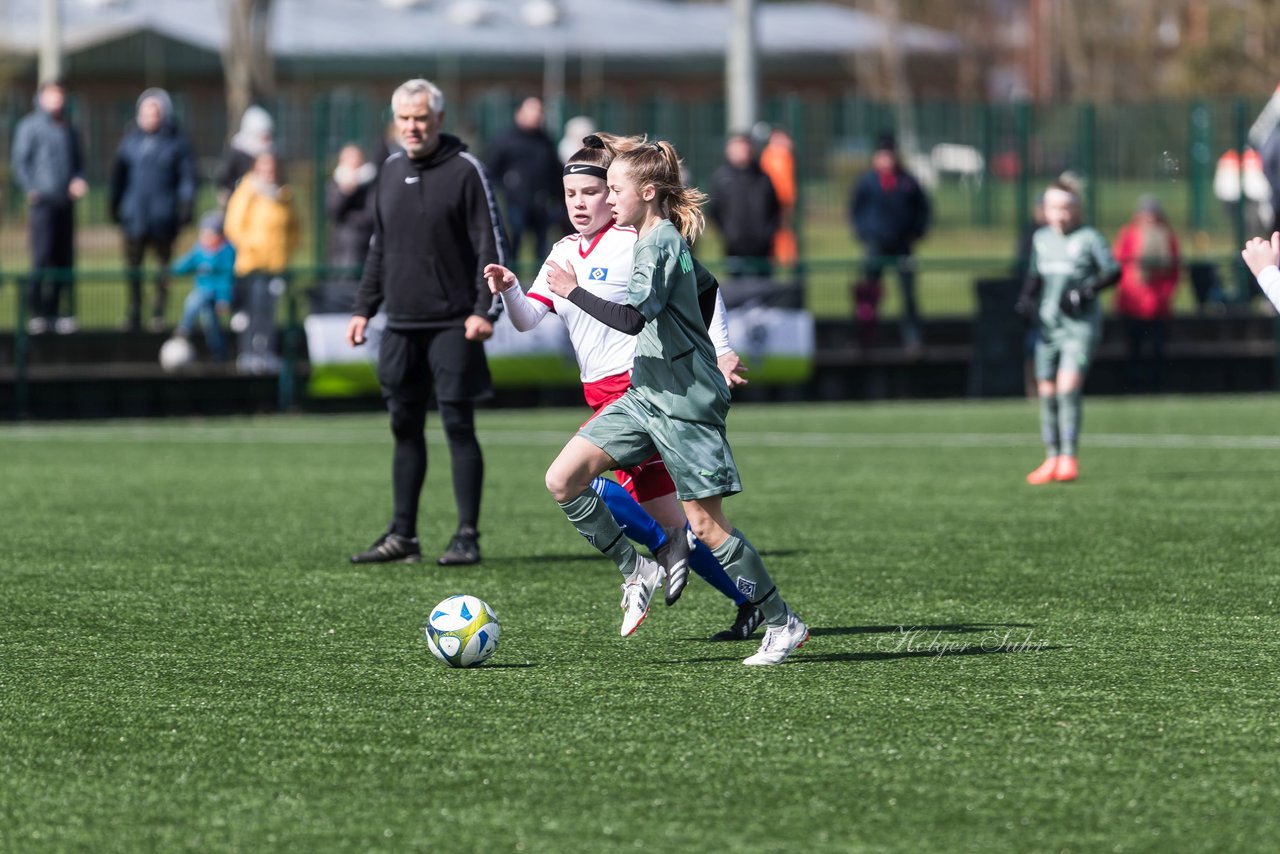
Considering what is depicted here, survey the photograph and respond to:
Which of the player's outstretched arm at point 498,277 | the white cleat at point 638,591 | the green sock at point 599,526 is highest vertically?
the player's outstretched arm at point 498,277

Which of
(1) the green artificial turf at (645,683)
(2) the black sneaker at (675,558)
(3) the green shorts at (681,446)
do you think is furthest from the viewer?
(2) the black sneaker at (675,558)

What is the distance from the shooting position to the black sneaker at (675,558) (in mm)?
7078

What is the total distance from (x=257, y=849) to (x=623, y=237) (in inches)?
125

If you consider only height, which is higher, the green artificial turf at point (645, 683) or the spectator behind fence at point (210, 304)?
the spectator behind fence at point (210, 304)

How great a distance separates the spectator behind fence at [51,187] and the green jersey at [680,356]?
11839mm

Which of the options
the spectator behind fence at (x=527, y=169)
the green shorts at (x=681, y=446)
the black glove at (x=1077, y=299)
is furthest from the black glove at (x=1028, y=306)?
the spectator behind fence at (x=527, y=169)

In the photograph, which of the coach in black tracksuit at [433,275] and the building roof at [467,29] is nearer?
the coach in black tracksuit at [433,275]

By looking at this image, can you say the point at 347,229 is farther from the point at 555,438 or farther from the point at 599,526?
the point at 599,526

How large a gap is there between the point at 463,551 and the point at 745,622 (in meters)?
2.34

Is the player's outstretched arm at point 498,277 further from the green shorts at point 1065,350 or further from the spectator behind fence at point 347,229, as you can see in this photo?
the spectator behind fence at point 347,229

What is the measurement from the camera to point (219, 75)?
58531mm

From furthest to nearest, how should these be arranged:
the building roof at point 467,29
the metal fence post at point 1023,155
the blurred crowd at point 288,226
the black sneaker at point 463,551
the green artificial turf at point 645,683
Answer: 1. the building roof at point 467,29
2. the metal fence post at point 1023,155
3. the blurred crowd at point 288,226
4. the black sneaker at point 463,551
5. the green artificial turf at point 645,683

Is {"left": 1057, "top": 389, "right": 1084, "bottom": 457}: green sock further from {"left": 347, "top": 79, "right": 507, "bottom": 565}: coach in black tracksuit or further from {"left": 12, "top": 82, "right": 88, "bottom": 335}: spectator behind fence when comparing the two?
{"left": 12, "top": 82, "right": 88, "bottom": 335}: spectator behind fence

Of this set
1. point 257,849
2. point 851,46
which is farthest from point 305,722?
point 851,46
